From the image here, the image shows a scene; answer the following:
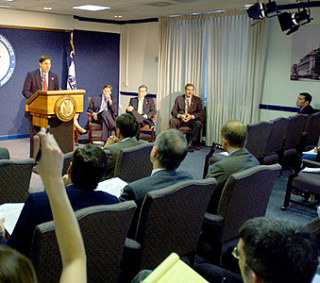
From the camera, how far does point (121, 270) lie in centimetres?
242

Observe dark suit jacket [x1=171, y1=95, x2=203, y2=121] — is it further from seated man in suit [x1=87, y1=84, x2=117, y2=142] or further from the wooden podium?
the wooden podium

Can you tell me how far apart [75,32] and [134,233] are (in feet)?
24.2

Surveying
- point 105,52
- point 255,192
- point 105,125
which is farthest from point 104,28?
point 255,192

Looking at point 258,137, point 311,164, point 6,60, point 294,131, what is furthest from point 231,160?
point 6,60

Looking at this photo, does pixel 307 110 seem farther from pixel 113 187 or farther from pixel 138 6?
pixel 113 187

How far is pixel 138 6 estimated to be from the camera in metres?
7.27

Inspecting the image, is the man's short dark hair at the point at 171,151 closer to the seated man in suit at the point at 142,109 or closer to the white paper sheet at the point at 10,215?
the white paper sheet at the point at 10,215

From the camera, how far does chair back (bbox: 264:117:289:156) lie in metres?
5.37

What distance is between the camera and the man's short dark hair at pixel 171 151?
2.65m

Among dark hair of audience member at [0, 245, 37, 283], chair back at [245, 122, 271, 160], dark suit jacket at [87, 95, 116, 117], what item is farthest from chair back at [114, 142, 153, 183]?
dark suit jacket at [87, 95, 116, 117]

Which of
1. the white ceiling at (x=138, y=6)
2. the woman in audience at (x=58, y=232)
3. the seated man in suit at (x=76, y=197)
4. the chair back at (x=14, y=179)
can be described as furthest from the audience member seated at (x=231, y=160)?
the white ceiling at (x=138, y=6)

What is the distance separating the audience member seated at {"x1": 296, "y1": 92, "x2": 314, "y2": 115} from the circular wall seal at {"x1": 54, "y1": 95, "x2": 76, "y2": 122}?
351 centimetres

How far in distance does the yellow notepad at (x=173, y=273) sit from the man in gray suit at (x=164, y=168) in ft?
3.19

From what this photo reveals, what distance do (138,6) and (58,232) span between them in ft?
22.4
